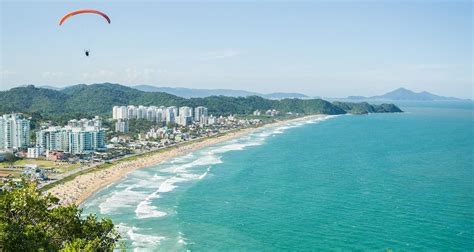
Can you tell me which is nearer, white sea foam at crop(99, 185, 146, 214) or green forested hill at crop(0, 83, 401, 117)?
white sea foam at crop(99, 185, 146, 214)

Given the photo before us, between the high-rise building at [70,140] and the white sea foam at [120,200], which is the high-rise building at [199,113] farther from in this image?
the white sea foam at [120,200]

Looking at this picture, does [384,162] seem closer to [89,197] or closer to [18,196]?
[89,197]

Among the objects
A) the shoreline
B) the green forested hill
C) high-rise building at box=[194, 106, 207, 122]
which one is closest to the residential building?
the shoreline

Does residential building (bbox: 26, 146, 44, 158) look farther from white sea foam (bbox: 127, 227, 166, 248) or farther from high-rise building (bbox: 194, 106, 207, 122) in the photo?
high-rise building (bbox: 194, 106, 207, 122)

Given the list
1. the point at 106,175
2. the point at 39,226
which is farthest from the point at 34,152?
the point at 39,226

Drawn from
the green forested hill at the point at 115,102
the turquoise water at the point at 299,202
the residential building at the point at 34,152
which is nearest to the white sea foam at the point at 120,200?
the turquoise water at the point at 299,202

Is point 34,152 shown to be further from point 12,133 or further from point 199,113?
point 199,113

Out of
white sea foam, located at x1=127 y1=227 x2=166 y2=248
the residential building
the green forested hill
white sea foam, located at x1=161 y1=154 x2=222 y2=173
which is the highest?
the green forested hill
